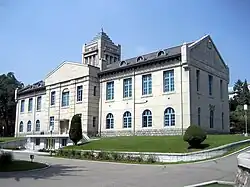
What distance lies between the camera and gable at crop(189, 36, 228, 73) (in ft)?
116

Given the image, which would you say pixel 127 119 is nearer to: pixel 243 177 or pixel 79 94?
pixel 79 94

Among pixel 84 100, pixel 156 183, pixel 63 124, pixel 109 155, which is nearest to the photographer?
pixel 156 183

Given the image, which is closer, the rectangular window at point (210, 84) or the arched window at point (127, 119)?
the rectangular window at point (210, 84)

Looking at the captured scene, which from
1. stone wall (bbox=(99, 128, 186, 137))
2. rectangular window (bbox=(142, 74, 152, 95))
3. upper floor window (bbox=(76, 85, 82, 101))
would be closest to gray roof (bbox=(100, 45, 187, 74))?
rectangular window (bbox=(142, 74, 152, 95))

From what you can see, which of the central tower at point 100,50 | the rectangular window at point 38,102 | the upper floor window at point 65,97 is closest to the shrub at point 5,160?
the upper floor window at point 65,97

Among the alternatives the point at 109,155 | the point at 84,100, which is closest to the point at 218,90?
the point at 84,100

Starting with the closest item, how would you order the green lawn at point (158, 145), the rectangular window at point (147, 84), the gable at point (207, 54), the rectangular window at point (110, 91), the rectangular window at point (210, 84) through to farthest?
1. the green lawn at point (158, 145)
2. the gable at point (207, 54)
3. the rectangular window at point (147, 84)
4. the rectangular window at point (210, 84)
5. the rectangular window at point (110, 91)

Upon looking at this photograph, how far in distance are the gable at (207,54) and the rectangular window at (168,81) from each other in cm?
318

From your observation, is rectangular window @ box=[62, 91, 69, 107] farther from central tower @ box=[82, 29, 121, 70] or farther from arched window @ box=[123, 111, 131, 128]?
central tower @ box=[82, 29, 121, 70]

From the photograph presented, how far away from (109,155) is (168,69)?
15.2 m

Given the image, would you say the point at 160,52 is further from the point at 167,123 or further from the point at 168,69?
the point at 167,123

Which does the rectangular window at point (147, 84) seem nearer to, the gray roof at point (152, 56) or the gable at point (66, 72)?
the gray roof at point (152, 56)

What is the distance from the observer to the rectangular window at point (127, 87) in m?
40.0

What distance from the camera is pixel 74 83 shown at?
44.4m
